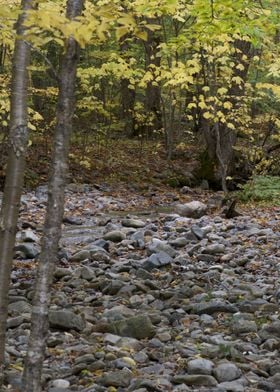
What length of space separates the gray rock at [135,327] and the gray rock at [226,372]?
3.04ft

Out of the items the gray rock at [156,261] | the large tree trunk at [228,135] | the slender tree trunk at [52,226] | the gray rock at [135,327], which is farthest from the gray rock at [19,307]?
the large tree trunk at [228,135]

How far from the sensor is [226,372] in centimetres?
402

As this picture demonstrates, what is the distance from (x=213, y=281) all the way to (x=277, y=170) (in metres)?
10.9

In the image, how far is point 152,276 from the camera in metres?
6.79

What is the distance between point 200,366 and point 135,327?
35.9 inches

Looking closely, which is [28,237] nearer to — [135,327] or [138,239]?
[138,239]

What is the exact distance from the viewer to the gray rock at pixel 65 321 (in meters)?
4.97

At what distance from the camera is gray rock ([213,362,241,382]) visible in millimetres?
3982

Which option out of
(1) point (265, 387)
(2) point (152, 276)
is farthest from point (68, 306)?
(1) point (265, 387)

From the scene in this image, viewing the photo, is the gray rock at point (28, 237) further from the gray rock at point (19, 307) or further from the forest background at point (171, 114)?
the gray rock at point (19, 307)

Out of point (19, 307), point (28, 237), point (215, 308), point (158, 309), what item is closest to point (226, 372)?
point (215, 308)

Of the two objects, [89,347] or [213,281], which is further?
[213,281]

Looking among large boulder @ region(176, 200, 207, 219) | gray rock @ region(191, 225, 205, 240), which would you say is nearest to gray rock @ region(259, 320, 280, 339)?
gray rock @ region(191, 225, 205, 240)

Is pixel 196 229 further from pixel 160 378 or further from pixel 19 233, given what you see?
pixel 160 378
